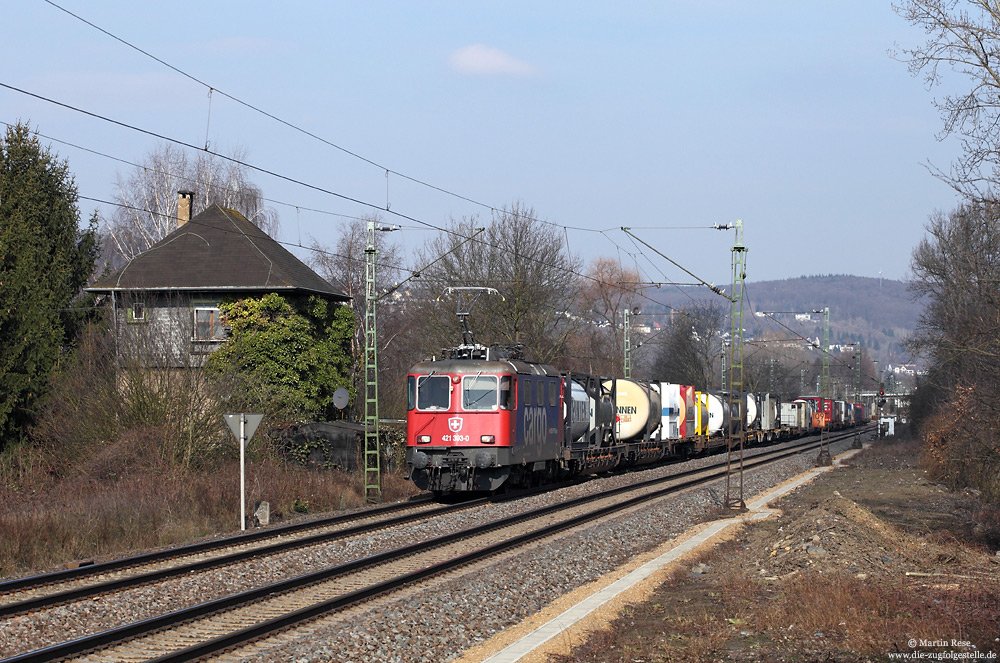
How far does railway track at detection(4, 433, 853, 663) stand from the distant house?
18278 mm

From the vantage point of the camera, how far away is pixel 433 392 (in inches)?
940

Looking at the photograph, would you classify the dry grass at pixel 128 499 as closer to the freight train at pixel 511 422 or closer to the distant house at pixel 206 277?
the freight train at pixel 511 422

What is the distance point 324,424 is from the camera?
30.4m

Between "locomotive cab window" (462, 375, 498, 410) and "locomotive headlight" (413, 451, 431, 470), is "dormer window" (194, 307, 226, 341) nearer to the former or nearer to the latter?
"locomotive headlight" (413, 451, 431, 470)

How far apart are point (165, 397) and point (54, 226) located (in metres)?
14.4

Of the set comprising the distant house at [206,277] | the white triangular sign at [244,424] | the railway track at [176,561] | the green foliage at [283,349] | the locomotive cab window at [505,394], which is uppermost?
the distant house at [206,277]

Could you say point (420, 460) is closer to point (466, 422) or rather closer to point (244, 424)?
point (466, 422)

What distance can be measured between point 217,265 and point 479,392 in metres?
17.4

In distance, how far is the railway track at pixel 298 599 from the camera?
986 cm

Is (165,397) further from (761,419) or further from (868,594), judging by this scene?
(761,419)

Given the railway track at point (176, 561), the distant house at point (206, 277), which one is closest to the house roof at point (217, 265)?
the distant house at point (206, 277)

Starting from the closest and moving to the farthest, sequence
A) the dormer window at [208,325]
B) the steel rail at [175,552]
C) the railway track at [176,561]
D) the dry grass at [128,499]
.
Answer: the railway track at [176,561]
the steel rail at [175,552]
the dry grass at [128,499]
the dormer window at [208,325]

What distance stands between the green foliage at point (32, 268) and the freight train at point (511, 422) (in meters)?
13.1

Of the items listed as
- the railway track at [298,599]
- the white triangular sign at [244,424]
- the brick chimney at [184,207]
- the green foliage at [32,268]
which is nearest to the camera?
the railway track at [298,599]
